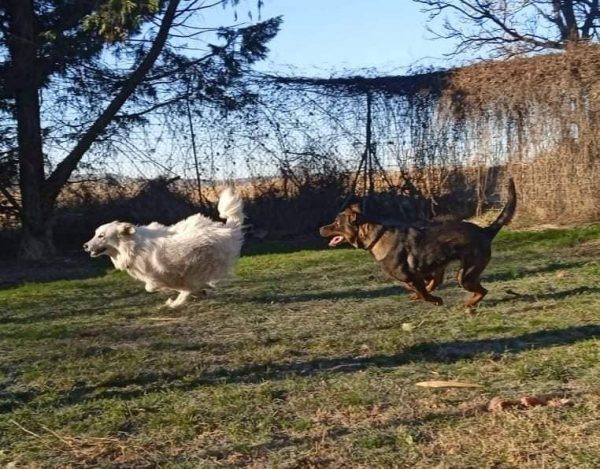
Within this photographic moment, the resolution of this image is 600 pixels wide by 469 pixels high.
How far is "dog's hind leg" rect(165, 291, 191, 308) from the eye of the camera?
27.0ft

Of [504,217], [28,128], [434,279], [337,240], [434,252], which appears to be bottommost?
[434,279]

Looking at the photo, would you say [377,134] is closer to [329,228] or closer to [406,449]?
[329,228]

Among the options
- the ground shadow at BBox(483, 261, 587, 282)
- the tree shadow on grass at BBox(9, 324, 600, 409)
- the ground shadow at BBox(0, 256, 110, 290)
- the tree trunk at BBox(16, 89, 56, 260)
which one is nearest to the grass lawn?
the tree shadow on grass at BBox(9, 324, 600, 409)

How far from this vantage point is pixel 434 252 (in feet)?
24.1

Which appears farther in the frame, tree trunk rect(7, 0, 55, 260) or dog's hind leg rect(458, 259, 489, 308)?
tree trunk rect(7, 0, 55, 260)

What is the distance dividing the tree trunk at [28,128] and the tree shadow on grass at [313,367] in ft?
28.9

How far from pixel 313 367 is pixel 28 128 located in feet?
30.7

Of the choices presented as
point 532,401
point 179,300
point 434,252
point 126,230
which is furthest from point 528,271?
point 532,401

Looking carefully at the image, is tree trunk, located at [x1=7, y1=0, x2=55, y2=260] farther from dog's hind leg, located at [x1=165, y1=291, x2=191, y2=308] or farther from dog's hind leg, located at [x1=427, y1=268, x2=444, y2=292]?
dog's hind leg, located at [x1=427, y1=268, x2=444, y2=292]

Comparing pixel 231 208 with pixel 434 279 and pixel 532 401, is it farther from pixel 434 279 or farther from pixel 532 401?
pixel 532 401

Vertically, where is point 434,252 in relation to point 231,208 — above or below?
below

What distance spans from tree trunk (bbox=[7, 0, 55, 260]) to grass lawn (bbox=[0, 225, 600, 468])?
193 inches

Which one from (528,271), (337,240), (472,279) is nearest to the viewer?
(472,279)

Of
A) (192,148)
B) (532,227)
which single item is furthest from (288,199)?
(532,227)
